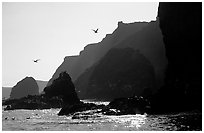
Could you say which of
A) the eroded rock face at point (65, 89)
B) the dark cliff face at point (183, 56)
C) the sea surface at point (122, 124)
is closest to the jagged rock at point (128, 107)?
the dark cliff face at point (183, 56)

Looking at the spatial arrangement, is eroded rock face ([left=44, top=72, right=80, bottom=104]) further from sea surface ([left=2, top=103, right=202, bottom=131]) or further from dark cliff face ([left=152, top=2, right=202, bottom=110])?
sea surface ([left=2, top=103, right=202, bottom=131])

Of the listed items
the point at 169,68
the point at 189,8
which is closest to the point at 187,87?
the point at 169,68

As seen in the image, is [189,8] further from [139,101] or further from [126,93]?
[126,93]

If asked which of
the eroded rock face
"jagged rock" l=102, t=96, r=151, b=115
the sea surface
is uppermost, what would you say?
the eroded rock face

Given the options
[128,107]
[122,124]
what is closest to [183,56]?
[128,107]

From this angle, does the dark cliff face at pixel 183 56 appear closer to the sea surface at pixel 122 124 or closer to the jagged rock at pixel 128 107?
the jagged rock at pixel 128 107

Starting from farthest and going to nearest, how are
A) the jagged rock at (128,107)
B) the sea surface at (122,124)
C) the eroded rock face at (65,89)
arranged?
the eroded rock face at (65,89) → the jagged rock at (128,107) → the sea surface at (122,124)

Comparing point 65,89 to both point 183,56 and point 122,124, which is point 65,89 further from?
point 122,124

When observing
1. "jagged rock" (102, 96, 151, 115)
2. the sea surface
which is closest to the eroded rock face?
"jagged rock" (102, 96, 151, 115)
